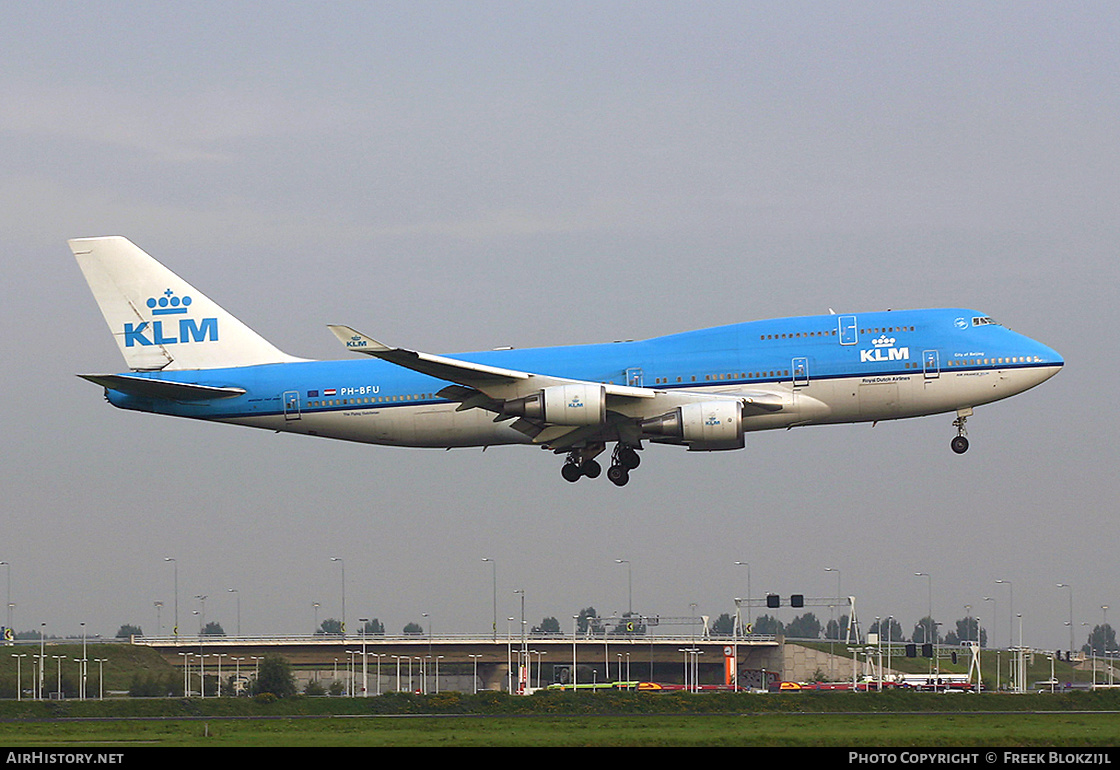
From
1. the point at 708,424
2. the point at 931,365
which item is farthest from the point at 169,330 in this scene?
the point at 931,365

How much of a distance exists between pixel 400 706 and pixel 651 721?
14501 millimetres

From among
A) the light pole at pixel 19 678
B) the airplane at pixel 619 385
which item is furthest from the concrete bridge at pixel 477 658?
the airplane at pixel 619 385

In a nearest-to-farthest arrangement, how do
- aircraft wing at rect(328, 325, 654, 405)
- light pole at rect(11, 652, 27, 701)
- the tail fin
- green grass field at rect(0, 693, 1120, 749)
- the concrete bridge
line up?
1. green grass field at rect(0, 693, 1120, 749)
2. aircraft wing at rect(328, 325, 654, 405)
3. the tail fin
4. light pole at rect(11, 652, 27, 701)
5. the concrete bridge

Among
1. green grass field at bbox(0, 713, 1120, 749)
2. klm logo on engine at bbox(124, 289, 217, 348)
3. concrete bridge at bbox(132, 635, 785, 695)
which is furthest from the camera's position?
concrete bridge at bbox(132, 635, 785, 695)

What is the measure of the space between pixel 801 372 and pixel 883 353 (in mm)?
3161

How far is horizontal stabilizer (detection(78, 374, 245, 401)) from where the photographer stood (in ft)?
187

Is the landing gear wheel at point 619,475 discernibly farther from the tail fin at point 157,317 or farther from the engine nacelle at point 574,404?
the tail fin at point 157,317

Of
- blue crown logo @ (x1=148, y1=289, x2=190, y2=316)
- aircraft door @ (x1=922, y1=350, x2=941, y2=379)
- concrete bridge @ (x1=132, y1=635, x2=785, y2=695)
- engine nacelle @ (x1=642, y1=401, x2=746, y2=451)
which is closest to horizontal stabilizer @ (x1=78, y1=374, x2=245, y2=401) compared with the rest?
blue crown logo @ (x1=148, y1=289, x2=190, y2=316)

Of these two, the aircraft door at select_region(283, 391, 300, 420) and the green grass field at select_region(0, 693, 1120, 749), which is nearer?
the green grass field at select_region(0, 693, 1120, 749)

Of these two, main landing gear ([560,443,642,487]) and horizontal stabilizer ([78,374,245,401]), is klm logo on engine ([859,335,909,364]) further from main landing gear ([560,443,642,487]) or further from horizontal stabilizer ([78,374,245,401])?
horizontal stabilizer ([78,374,245,401])

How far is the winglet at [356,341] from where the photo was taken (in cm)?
4972

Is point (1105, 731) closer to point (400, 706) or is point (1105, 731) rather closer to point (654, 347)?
point (654, 347)

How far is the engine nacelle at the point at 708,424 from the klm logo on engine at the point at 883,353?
517 centimetres
